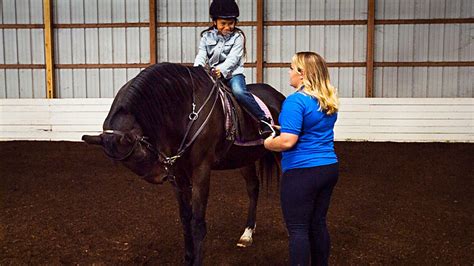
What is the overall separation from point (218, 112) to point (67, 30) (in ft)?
28.2

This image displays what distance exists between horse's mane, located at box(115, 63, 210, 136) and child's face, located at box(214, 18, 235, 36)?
462mm

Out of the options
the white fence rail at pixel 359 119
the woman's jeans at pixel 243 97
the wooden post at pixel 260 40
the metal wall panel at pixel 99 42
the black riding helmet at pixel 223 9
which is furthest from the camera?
the metal wall panel at pixel 99 42

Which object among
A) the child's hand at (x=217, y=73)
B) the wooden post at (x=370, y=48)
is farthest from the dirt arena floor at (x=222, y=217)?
the wooden post at (x=370, y=48)

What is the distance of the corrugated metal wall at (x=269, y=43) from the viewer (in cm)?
1027

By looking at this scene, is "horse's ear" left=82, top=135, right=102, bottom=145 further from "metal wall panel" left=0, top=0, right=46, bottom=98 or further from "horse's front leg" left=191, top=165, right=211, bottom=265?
"metal wall panel" left=0, top=0, right=46, bottom=98

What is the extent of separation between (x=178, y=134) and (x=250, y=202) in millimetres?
1395

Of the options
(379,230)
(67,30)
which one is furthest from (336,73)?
(379,230)

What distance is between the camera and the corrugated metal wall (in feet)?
33.7

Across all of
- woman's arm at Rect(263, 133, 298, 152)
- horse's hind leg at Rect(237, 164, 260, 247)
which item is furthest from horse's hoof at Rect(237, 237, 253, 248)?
woman's arm at Rect(263, 133, 298, 152)

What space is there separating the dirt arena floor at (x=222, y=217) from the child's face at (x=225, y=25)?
161cm

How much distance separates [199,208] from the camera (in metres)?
3.08

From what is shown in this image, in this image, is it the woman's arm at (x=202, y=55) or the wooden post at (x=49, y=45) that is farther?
the wooden post at (x=49, y=45)

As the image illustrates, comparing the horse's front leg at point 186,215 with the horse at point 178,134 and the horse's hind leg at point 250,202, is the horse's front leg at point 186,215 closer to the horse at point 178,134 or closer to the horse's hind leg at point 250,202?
the horse at point 178,134

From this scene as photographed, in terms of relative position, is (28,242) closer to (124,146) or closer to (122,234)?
(122,234)
